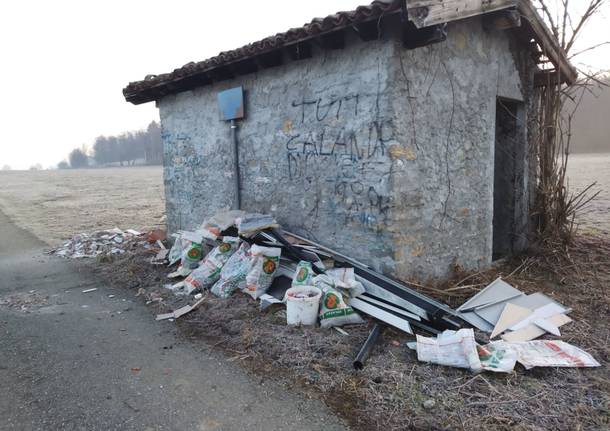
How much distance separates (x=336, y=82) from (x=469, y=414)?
12.4 ft

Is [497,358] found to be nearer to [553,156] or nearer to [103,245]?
[553,156]

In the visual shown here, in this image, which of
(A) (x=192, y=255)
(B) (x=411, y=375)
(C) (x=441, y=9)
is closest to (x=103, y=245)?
(A) (x=192, y=255)

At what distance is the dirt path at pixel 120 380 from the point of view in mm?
2967

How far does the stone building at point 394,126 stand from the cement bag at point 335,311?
79cm

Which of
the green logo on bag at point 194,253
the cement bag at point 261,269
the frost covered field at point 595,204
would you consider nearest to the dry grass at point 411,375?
the cement bag at point 261,269

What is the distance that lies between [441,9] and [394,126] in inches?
48.0

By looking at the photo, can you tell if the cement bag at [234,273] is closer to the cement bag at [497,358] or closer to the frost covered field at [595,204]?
the cement bag at [497,358]

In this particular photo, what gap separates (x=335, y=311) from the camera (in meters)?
4.24

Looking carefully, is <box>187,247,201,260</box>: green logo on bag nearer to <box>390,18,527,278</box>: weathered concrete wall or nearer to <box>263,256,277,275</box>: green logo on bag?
<box>263,256,277,275</box>: green logo on bag

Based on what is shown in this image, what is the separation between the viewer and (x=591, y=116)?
48156 mm

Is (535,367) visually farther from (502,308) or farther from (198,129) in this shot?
(198,129)

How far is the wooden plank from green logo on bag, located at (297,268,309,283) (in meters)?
2.80

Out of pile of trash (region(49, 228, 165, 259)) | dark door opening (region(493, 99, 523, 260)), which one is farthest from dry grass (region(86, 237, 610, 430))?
pile of trash (region(49, 228, 165, 259))

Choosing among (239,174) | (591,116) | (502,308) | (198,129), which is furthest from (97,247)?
(591,116)
